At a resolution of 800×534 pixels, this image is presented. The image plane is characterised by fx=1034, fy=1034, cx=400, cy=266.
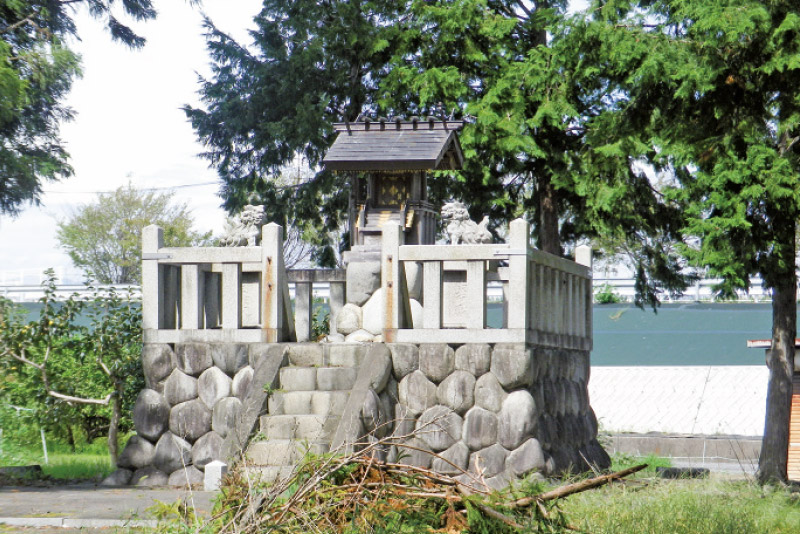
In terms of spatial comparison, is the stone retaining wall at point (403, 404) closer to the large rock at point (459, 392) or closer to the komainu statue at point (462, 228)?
the large rock at point (459, 392)

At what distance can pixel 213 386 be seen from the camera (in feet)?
34.9

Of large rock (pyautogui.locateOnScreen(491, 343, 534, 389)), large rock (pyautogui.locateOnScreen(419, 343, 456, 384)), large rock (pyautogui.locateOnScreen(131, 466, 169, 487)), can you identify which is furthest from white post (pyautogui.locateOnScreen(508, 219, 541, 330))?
large rock (pyautogui.locateOnScreen(131, 466, 169, 487))

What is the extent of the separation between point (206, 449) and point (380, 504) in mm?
5575

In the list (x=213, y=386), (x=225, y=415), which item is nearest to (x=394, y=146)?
(x=213, y=386)

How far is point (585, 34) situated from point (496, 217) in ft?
27.3

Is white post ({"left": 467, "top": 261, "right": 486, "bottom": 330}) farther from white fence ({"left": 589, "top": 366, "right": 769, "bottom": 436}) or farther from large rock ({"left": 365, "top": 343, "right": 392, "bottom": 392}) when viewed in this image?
white fence ({"left": 589, "top": 366, "right": 769, "bottom": 436})

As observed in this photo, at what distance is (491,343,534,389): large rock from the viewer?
10.3m

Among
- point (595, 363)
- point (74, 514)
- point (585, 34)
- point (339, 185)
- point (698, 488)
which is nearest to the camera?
point (74, 514)

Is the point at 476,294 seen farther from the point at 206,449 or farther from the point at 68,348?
the point at 68,348

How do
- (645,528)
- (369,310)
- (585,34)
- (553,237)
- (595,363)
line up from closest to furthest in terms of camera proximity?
(645,528)
(369,310)
(585,34)
(553,237)
(595,363)

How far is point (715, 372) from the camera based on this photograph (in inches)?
907

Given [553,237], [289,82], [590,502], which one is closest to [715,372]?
[553,237]

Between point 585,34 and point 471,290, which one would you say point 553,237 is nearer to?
point 585,34

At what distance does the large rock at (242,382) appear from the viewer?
34.4 ft
